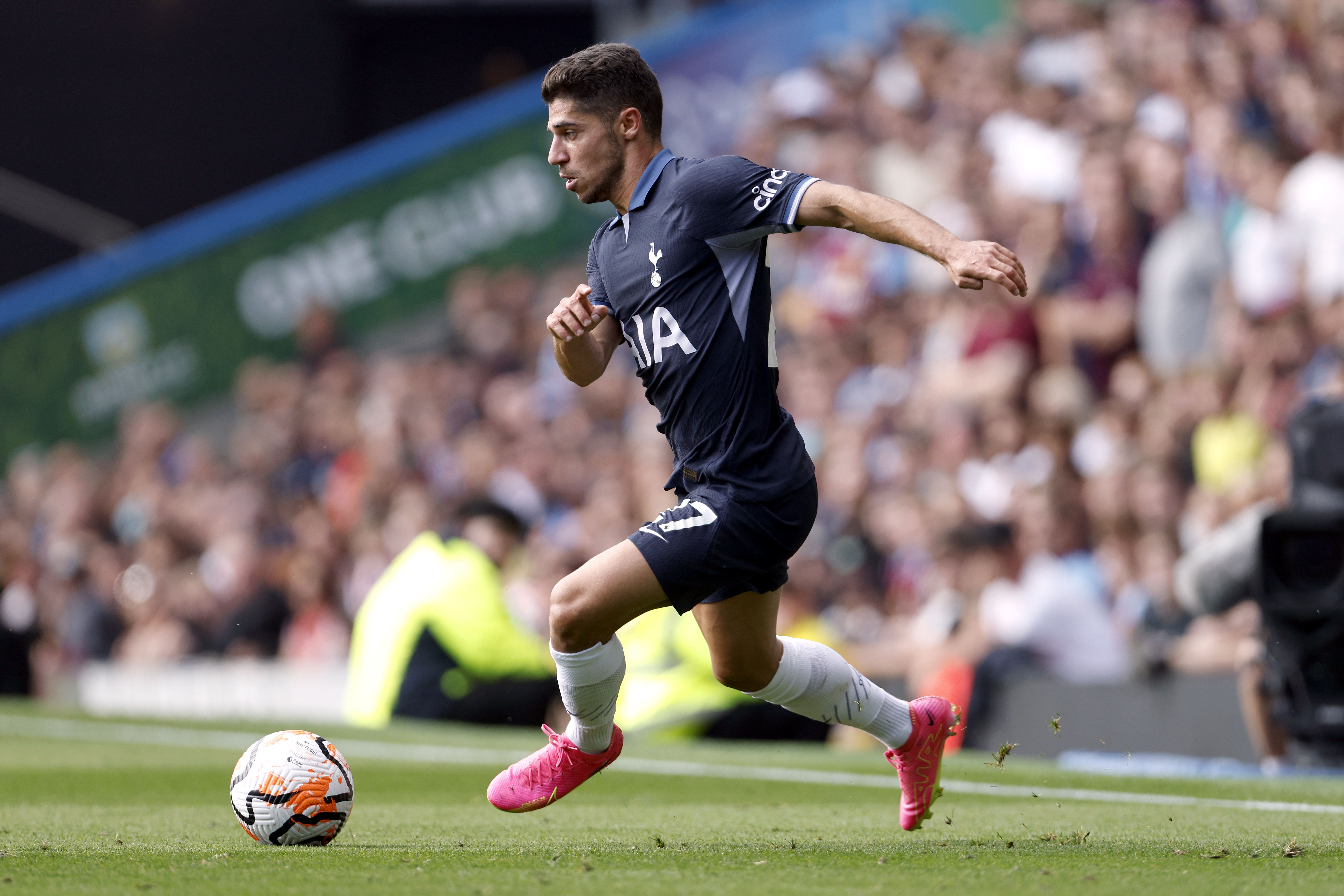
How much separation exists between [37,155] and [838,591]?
13.1 metres

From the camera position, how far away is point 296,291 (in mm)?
17125

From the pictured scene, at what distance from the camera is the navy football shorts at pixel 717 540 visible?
4.38 meters

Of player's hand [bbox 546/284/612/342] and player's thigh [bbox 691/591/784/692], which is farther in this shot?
player's thigh [bbox 691/591/784/692]

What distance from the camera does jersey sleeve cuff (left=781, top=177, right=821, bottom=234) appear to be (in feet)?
14.3

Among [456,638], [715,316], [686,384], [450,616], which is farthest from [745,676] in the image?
[456,638]

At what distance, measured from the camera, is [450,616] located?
9461 mm

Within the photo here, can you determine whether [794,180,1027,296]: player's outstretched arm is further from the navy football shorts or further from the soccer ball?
the soccer ball

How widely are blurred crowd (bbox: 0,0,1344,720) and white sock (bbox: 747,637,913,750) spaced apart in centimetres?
365

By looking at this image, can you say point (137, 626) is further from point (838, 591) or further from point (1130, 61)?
point (1130, 61)

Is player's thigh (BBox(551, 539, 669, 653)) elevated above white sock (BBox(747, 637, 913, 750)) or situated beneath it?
elevated above

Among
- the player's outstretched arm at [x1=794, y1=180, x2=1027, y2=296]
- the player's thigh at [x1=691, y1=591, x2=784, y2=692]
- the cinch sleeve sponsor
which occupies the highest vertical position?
the cinch sleeve sponsor

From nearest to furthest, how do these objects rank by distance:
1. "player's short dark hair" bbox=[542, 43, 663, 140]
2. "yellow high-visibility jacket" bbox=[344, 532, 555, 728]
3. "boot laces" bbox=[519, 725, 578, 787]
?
"player's short dark hair" bbox=[542, 43, 663, 140] → "boot laces" bbox=[519, 725, 578, 787] → "yellow high-visibility jacket" bbox=[344, 532, 555, 728]

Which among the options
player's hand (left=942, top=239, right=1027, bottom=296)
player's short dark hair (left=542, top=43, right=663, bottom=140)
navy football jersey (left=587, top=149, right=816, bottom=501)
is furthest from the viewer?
player's short dark hair (left=542, top=43, right=663, bottom=140)

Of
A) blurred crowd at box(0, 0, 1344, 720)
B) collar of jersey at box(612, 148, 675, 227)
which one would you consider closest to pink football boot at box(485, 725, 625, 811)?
collar of jersey at box(612, 148, 675, 227)
